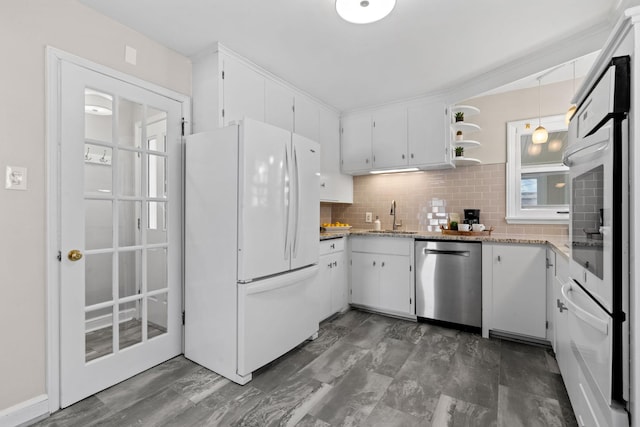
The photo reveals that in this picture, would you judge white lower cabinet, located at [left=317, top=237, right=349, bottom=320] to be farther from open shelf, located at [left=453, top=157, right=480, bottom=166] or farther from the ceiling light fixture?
the ceiling light fixture

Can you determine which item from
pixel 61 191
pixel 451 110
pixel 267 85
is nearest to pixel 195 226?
pixel 61 191

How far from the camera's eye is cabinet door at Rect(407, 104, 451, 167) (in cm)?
339

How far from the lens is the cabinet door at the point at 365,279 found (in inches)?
138

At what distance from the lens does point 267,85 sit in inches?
114

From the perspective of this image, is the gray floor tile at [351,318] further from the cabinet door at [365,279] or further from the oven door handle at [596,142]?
the oven door handle at [596,142]

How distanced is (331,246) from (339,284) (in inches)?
18.9

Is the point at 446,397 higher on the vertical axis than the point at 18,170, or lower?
lower

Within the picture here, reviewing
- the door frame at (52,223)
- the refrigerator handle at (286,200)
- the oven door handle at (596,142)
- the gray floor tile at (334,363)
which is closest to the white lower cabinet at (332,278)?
the gray floor tile at (334,363)

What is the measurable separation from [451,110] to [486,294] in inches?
76.2

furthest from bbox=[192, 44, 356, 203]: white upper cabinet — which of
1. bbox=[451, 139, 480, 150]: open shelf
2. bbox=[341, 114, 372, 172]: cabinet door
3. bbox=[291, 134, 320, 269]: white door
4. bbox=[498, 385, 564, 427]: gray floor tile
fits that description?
bbox=[498, 385, 564, 427]: gray floor tile

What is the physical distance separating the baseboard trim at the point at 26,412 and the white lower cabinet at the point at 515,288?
332cm

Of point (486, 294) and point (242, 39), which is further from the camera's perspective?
point (486, 294)

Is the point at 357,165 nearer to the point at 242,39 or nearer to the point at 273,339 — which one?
the point at 242,39

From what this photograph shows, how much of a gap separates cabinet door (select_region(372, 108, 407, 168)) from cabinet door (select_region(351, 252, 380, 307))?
116cm
